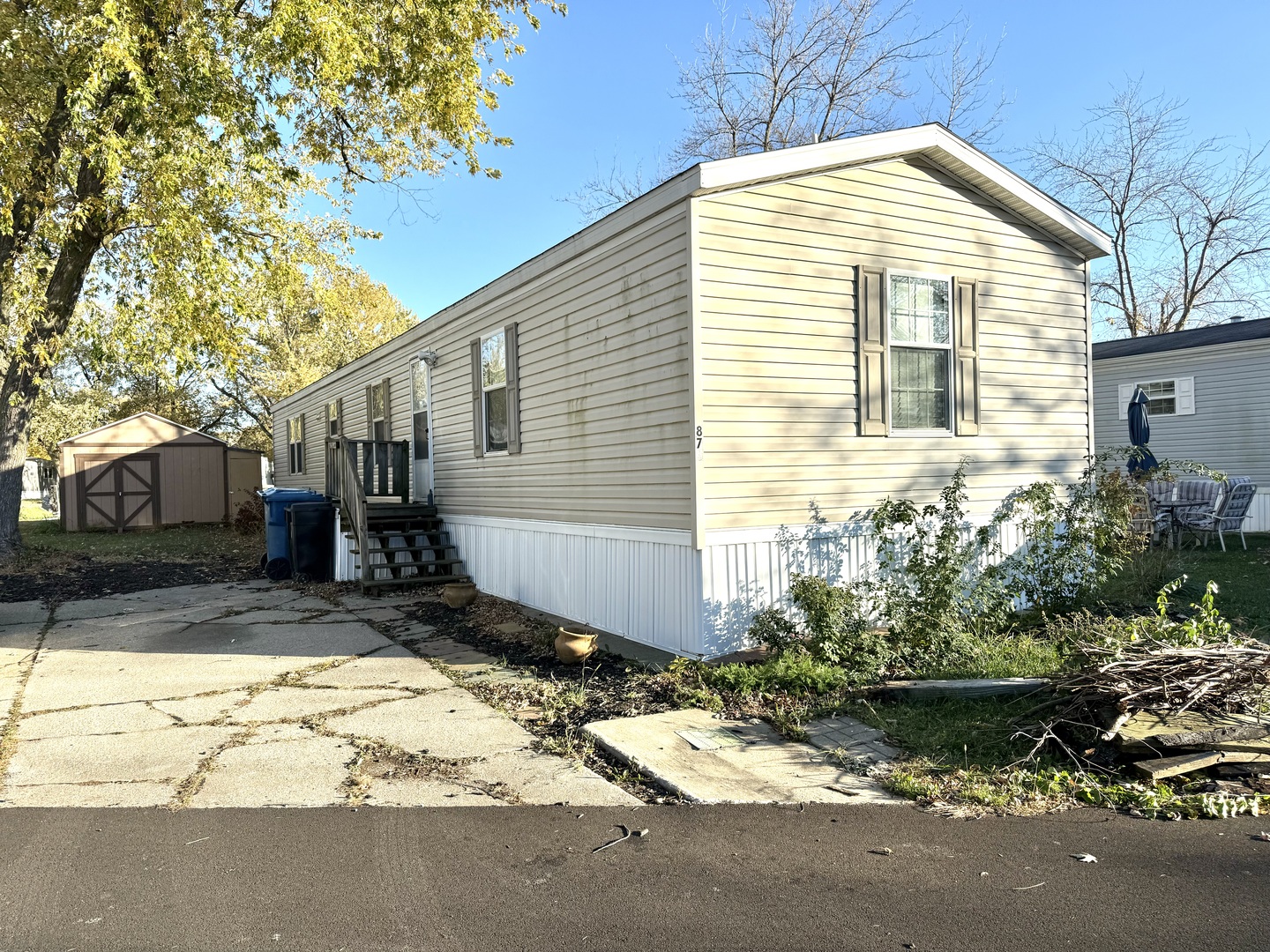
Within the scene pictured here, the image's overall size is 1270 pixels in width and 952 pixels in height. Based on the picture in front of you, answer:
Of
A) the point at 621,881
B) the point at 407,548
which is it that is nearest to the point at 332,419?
the point at 407,548

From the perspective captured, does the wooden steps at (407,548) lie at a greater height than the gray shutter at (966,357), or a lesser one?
lesser

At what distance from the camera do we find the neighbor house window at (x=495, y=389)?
9391 millimetres

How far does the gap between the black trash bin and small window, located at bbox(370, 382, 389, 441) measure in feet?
6.62

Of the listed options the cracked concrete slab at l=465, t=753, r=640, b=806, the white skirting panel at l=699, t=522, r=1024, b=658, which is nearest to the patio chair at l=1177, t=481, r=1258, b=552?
the white skirting panel at l=699, t=522, r=1024, b=658

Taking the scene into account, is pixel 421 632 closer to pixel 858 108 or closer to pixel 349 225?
pixel 349 225

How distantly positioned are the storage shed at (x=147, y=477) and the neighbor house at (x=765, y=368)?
16.1 meters

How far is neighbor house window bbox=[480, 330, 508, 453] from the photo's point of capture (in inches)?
370

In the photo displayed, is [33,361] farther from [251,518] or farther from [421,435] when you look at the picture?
[251,518]

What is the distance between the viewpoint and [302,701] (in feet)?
18.6

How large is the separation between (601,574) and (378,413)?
767 centimetres

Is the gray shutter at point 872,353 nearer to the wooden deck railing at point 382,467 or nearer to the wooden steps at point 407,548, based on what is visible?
the wooden steps at point 407,548

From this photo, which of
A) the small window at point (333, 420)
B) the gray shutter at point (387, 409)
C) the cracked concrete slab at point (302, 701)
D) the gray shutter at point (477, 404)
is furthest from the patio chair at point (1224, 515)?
the small window at point (333, 420)

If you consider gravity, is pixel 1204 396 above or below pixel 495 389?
above

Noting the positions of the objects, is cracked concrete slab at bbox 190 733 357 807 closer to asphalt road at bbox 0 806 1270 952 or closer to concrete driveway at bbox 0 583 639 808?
concrete driveway at bbox 0 583 639 808
